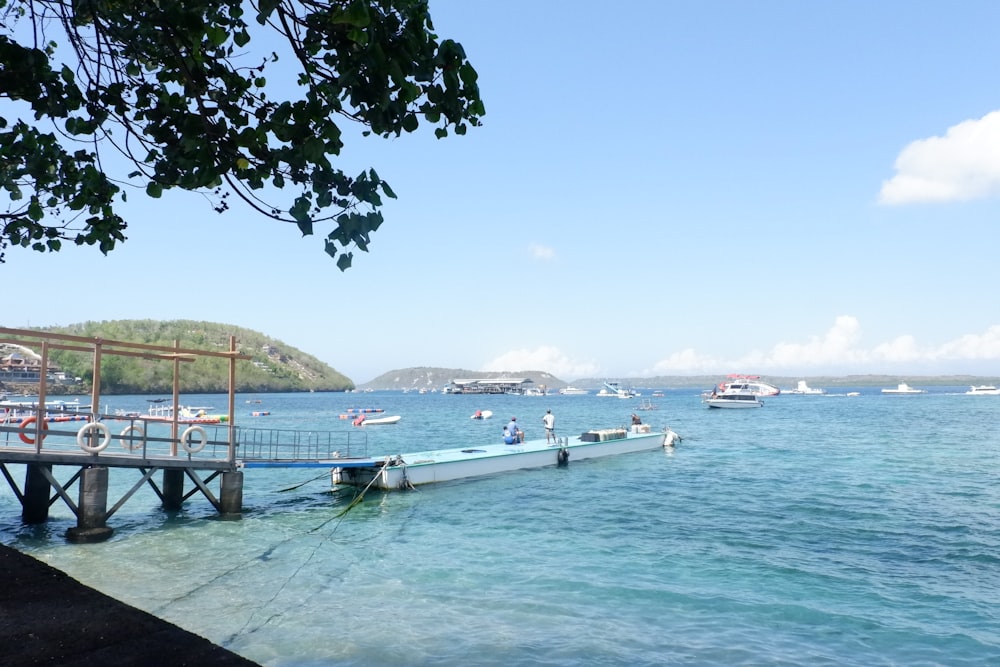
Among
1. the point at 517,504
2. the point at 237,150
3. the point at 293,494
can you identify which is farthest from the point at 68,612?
the point at 293,494

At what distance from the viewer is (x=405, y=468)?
25438mm

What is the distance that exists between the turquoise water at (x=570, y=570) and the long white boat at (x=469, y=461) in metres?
0.82

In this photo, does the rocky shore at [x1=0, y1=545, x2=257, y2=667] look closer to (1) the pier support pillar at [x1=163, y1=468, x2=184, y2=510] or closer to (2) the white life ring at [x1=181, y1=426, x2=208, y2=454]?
(2) the white life ring at [x1=181, y1=426, x2=208, y2=454]

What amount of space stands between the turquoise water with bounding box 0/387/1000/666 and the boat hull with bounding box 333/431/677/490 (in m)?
0.80

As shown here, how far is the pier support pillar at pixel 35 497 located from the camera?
1856 centimetres

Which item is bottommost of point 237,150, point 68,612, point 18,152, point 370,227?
point 68,612

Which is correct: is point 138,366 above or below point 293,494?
above

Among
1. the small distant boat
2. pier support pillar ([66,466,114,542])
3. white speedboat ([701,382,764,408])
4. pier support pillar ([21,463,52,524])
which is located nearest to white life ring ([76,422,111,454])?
pier support pillar ([66,466,114,542])

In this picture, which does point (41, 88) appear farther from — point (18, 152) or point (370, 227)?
point (370, 227)

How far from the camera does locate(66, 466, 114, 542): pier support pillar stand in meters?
16.7

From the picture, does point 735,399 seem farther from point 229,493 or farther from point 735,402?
point 229,493

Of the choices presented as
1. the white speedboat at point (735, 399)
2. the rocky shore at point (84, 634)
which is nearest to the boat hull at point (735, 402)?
the white speedboat at point (735, 399)

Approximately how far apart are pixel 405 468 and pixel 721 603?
1519 cm

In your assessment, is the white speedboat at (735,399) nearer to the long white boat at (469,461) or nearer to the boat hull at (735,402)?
the boat hull at (735,402)
